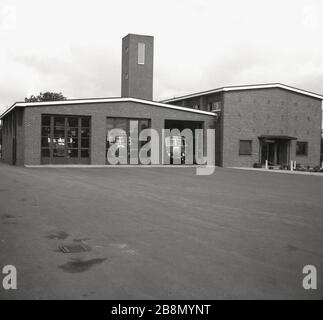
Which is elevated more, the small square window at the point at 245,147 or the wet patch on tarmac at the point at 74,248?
the small square window at the point at 245,147

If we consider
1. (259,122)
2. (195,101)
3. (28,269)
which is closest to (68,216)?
(28,269)

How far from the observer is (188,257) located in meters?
5.55

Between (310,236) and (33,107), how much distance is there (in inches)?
892

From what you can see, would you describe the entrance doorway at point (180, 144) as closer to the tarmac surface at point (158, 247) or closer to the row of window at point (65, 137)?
the row of window at point (65, 137)

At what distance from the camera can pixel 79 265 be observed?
5.17 m

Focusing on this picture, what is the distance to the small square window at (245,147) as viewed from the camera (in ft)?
105

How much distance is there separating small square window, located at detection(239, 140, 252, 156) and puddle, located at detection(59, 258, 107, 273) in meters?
27.5

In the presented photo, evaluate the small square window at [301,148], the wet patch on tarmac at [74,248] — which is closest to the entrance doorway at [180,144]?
the small square window at [301,148]

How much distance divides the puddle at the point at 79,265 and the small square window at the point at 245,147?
27.5 metres

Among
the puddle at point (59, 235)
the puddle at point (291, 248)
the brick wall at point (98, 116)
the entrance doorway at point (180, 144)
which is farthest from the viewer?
the entrance doorway at point (180, 144)

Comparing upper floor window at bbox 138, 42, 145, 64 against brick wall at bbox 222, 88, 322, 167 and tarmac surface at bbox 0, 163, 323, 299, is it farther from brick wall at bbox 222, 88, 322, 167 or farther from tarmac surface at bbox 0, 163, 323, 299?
tarmac surface at bbox 0, 163, 323, 299

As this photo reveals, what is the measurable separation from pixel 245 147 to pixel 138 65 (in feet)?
43.5

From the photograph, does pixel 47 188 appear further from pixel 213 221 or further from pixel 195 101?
pixel 195 101

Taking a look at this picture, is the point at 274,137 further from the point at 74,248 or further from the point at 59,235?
the point at 74,248
